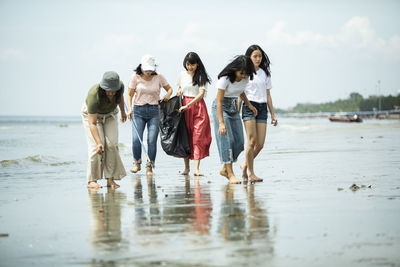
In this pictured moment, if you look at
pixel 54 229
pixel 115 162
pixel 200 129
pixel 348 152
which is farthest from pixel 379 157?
pixel 54 229

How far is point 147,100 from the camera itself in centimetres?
1012

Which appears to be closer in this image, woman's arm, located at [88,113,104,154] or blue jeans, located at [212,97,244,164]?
woman's arm, located at [88,113,104,154]

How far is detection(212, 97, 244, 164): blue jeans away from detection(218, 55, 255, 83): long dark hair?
1.48ft

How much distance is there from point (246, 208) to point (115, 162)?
3.01 meters

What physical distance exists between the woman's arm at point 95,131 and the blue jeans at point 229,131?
63.8 inches

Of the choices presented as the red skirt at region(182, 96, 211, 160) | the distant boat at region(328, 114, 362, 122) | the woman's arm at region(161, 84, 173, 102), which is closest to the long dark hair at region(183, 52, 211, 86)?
the red skirt at region(182, 96, 211, 160)

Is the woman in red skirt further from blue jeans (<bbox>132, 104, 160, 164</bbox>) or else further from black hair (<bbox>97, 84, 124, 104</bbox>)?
black hair (<bbox>97, 84, 124, 104</bbox>)

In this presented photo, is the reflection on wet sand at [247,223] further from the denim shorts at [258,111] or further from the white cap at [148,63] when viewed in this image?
the white cap at [148,63]

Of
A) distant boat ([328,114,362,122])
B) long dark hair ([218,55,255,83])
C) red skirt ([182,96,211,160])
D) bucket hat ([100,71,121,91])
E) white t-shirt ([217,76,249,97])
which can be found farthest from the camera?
distant boat ([328,114,362,122])

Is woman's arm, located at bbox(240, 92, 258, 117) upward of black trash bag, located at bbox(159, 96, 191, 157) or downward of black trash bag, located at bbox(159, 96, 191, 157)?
upward

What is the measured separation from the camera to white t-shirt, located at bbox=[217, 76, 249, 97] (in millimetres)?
8188

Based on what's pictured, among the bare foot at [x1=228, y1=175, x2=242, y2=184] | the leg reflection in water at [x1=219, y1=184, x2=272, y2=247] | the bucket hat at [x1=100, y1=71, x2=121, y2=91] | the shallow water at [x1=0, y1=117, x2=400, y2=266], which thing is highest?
the bucket hat at [x1=100, y1=71, x2=121, y2=91]

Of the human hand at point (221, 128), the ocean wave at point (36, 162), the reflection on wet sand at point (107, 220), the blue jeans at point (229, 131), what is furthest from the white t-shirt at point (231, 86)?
the ocean wave at point (36, 162)

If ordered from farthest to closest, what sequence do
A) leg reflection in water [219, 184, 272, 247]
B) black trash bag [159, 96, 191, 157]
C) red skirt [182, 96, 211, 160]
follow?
1. black trash bag [159, 96, 191, 157]
2. red skirt [182, 96, 211, 160]
3. leg reflection in water [219, 184, 272, 247]
